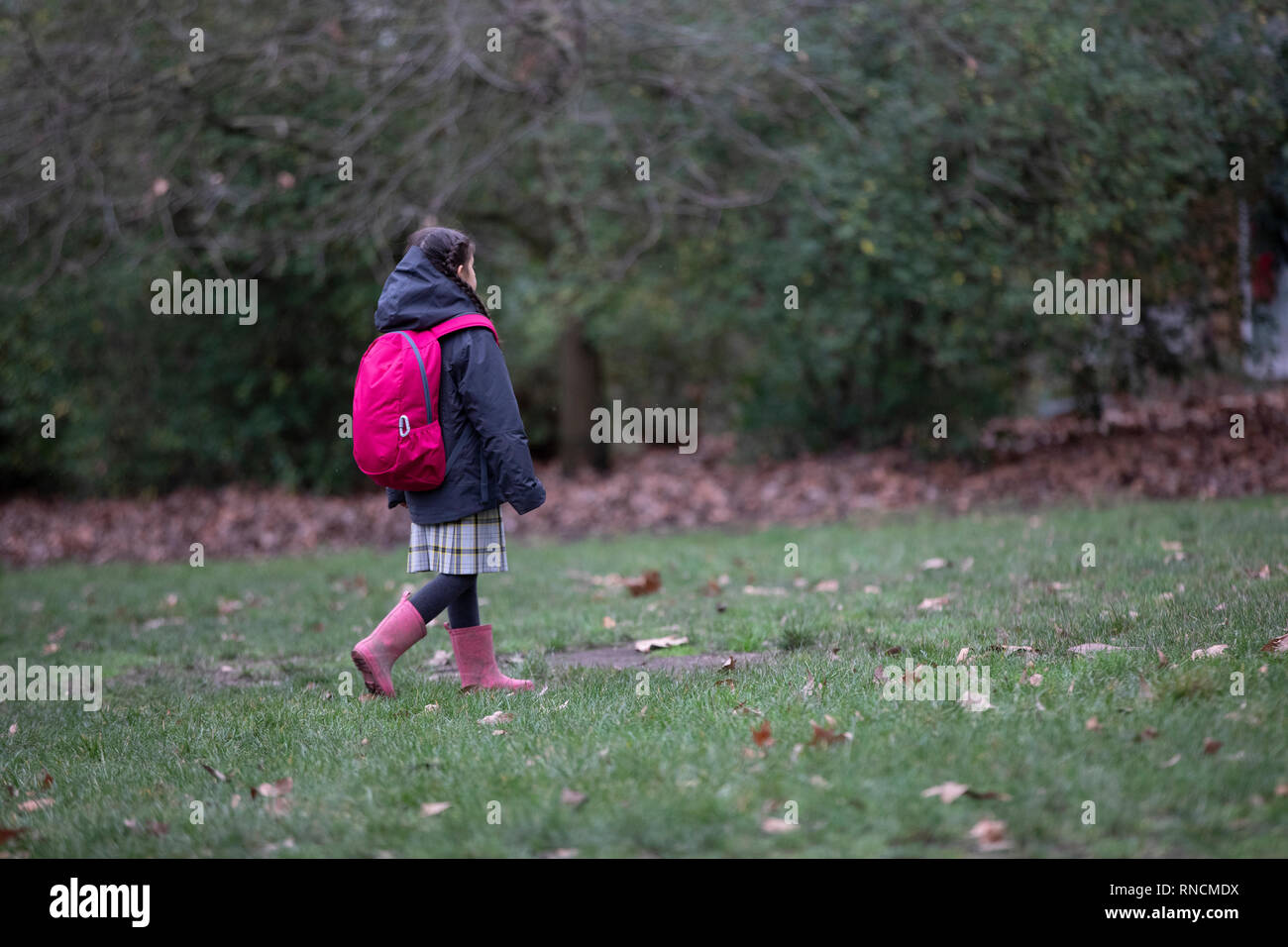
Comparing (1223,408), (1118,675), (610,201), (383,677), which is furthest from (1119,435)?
(383,677)

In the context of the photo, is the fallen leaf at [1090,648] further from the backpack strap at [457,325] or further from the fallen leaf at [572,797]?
the backpack strap at [457,325]

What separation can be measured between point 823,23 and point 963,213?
7.66 feet

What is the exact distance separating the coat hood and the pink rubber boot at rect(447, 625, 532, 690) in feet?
4.49

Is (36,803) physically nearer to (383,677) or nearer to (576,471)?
(383,677)

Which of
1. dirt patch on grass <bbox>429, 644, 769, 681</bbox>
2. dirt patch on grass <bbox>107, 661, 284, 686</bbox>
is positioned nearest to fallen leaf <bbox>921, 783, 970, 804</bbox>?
dirt patch on grass <bbox>429, 644, 769, 681</bbox>

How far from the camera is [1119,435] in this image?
12.5 metres

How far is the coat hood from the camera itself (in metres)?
4.83

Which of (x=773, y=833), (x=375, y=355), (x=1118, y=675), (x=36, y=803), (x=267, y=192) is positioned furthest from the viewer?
(x=267, y=192)

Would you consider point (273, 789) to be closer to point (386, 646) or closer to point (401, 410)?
point (386, 646)


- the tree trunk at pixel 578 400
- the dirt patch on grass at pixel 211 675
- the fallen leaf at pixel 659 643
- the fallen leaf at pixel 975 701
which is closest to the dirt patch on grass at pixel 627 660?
the fallen leaf at pixel 659 643

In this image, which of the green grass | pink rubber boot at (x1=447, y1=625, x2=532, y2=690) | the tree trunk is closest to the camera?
the green grass

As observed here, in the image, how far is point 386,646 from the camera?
5016 mm

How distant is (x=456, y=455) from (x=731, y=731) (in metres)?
1.68

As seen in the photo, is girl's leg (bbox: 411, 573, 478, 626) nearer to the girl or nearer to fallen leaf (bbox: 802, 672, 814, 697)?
the girl
